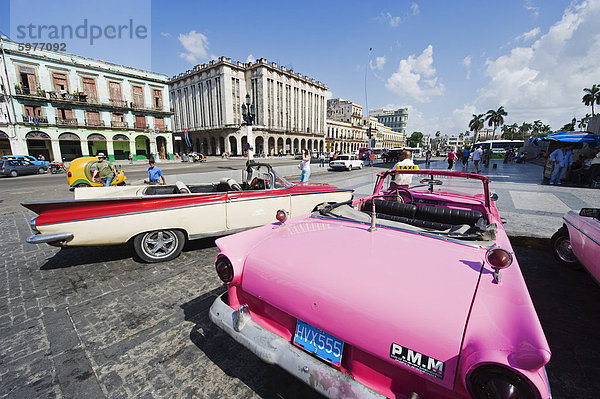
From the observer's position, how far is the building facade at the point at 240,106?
54.2 metres

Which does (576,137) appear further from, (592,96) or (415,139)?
(415,139)

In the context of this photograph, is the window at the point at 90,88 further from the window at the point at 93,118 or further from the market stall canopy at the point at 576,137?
the market stall canopy at the point at 576,137

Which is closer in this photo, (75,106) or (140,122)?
(75,106)

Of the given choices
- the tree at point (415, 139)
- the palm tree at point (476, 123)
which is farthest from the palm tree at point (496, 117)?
the tree at point (415, 139)

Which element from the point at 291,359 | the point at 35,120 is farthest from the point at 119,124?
the point at 291,359

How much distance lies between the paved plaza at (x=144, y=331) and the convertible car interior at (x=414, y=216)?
1242 millimetres

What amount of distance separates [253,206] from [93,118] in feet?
120

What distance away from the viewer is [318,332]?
1.60m

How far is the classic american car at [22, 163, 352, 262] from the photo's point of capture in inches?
132

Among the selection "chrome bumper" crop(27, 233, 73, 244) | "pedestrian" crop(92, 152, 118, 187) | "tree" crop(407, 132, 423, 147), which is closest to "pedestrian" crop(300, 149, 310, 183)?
"pedestrian" crop(92, 152, 118, 187)

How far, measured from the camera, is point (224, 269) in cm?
200

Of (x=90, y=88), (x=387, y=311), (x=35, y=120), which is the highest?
(x=90, y=88)

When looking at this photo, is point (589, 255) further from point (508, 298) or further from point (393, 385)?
point (393, 385)

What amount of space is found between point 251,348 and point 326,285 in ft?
2.37
